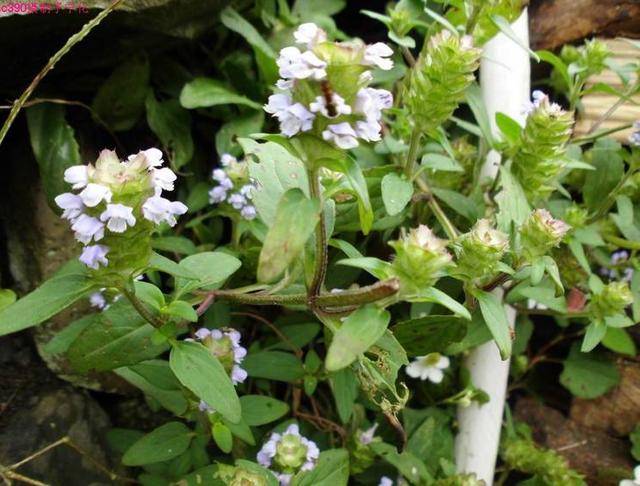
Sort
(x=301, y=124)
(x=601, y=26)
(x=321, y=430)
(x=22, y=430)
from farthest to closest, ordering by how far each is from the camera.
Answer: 1. (x=601, y=26)
2. (x=321, y=430)
3. (x=22, y=430)
4. (x=301, y=124)

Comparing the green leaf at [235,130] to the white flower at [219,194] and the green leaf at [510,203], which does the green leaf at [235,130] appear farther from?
the green leaf at [510,203]

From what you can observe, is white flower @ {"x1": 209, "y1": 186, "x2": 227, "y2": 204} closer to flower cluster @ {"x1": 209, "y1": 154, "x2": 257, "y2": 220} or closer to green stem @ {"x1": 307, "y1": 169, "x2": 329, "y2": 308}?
flower cluster @ {"x1": 209, "y1": 154, "x2": 257, "y2": 220}

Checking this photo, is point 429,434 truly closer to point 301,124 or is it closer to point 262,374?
point 262,374

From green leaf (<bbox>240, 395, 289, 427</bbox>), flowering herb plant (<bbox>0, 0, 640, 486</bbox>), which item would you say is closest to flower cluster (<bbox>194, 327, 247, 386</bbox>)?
flowering herb plant (<bbox>0, 0, 640, 486</bbox>)

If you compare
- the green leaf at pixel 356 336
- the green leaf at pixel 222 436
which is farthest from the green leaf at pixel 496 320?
the green leaf at pixel 222 436

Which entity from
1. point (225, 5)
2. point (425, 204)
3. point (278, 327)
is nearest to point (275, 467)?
point (278, 327)

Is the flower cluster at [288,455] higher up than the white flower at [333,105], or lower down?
lower down

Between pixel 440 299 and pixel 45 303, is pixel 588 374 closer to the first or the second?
pixel 440 299
